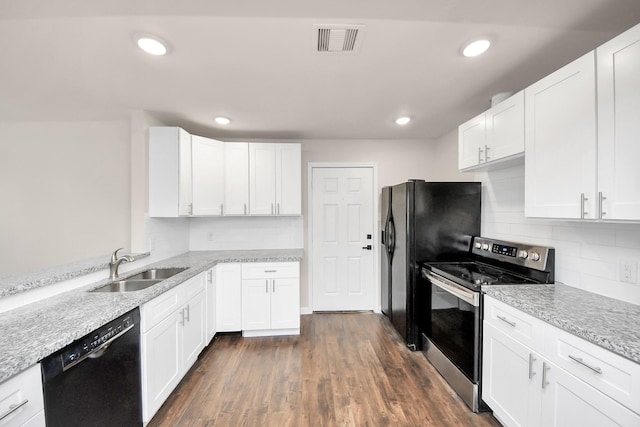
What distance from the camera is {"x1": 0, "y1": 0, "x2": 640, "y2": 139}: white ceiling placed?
1256 millimetres

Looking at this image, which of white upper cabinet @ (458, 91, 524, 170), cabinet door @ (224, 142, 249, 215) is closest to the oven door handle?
white upper cabinet @ (458, 91, 524, 170)

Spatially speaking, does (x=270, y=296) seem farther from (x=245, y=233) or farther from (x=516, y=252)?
(x=516, y=252)

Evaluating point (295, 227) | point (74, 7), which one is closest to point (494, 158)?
point (295, 227)

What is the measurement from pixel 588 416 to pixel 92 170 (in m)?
4.22

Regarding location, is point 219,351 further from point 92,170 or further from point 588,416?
point 588,416

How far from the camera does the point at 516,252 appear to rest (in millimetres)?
2041

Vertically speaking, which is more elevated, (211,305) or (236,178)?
(236,178)

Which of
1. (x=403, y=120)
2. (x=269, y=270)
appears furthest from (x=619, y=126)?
(x=269, y=270)

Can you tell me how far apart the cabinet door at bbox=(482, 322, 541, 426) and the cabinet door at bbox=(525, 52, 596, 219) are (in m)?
0.79

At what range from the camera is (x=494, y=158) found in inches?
78.9

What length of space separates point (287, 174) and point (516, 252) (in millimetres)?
2388

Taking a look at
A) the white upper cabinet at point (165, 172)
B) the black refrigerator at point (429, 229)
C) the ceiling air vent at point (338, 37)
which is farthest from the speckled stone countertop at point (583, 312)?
the white upper cabinet at point (165, 172)

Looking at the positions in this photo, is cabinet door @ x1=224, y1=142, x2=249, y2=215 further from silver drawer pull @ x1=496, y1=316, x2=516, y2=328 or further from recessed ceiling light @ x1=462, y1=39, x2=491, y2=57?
silver drawer pull @ x1=496, y1=316, x2=516, y2=328

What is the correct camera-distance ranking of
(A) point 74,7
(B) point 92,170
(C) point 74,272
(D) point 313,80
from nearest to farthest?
(A) point 74,7, (C) point 74,272, (D) point 313,80, (B) point 92,170
